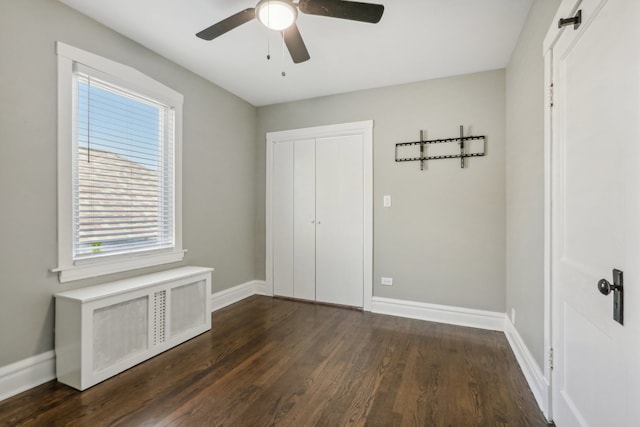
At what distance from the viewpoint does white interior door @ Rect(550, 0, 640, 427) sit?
37.0 inches

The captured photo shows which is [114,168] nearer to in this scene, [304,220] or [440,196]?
[304,220]

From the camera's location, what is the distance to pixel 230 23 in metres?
1.81

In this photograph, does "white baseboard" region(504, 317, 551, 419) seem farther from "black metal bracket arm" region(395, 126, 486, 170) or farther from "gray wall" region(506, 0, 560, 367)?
"black metal bracket arm" region(395, 126, 486, 170)

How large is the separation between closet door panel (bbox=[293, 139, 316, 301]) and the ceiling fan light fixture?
76.4 inches

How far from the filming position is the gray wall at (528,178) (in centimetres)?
183

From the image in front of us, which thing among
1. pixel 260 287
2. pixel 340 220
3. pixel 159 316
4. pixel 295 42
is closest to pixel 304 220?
pixel 340 220

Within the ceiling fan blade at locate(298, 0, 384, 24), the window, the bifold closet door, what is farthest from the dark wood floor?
the ceiling fan blade at locate(298, 0, 384, 24)

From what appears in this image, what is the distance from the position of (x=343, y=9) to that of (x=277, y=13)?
15.4 inches

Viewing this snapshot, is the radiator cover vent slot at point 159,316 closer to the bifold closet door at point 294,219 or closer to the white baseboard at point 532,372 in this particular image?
the bifold closet door at point 294,219

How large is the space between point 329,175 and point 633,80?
284cm

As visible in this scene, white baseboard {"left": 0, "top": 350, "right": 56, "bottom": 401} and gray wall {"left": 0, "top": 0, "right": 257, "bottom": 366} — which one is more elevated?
gray wall {"left": 0, "top": 0, "right": 257, "bottom": 366}

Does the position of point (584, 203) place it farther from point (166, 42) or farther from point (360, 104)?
point (166, 42)

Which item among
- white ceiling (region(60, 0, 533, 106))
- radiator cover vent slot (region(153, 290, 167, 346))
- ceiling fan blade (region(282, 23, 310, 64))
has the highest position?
white ceiling (region(60, 0, 533, 106))

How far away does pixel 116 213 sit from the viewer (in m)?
2.43
